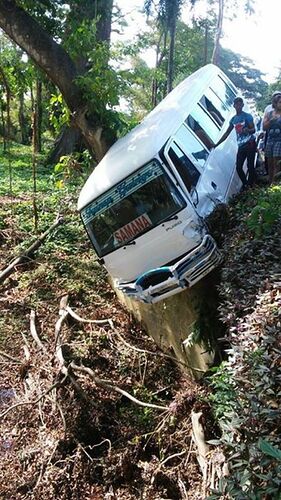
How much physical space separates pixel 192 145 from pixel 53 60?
374cm

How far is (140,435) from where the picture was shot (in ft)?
19.0

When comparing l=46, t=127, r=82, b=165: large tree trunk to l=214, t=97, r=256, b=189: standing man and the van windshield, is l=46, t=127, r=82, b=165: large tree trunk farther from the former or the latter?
the van windshield

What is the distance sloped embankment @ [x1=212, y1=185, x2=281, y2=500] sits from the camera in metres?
2.62

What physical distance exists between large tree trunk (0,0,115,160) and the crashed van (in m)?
1.96

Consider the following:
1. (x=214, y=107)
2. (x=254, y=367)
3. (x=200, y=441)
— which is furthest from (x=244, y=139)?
(x=254, y=367)

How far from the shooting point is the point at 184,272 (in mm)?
5633

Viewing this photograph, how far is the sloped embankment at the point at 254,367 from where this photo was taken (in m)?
2.62

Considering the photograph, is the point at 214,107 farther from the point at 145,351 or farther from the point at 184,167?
the point at 145,351

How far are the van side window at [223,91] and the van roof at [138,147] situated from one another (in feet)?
4.25

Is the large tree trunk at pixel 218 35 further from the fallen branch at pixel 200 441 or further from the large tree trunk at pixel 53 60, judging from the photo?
the fallen branch at pixel 200 441

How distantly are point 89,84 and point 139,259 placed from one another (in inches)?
159

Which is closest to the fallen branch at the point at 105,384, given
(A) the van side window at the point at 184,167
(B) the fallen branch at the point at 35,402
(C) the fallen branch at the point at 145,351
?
(B) the fallen branch at the point at 35,402

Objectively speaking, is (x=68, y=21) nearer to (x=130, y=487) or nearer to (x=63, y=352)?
(x=63, y=352)

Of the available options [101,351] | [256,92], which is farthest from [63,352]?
[256,92]
